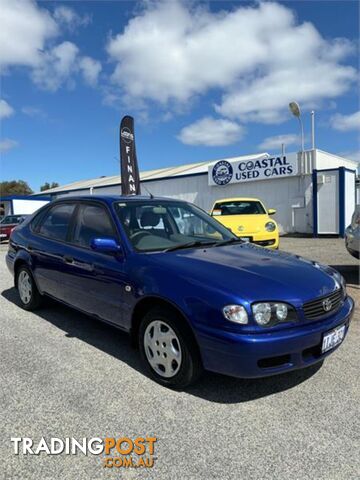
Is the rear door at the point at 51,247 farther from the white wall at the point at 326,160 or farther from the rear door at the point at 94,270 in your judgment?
the white wall at the point at 326,160

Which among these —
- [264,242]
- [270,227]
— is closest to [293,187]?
[270,227]

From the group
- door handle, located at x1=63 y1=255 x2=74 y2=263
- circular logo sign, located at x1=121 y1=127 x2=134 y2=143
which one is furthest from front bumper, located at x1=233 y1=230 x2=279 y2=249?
circular logo sign, located at x1=121 y1=127 x2=134 y2=143

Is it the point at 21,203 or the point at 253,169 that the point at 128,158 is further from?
the point at 21,203

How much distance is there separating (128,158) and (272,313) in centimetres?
1377

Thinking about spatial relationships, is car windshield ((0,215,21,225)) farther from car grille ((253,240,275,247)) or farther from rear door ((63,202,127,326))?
rear door ((63,202,127,326))

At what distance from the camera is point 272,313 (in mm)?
2809

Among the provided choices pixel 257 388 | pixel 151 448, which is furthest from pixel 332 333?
pixel 151 448

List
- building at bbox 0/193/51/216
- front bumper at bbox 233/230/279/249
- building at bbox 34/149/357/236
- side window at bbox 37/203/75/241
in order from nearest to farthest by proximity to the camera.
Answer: side window at bbox 37/203/75/241
front bumper at bbox 233/230/279/249
building at bbox 34/149/357/236
building at bbox 0/193/51/216

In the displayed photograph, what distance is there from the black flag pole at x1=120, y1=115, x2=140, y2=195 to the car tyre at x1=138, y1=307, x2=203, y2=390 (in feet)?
40.5

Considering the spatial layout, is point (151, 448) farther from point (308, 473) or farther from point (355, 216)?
point (355, 216)

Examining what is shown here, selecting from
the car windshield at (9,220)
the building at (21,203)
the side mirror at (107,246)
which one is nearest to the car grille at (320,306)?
the side mirror at (107,246)

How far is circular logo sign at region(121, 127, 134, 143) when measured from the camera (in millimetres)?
15719

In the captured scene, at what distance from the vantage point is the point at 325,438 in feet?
8.42

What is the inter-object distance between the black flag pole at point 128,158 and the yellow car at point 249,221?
5567 mm
